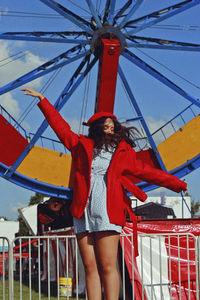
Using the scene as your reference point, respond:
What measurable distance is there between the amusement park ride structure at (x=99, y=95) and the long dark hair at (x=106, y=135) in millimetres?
6073

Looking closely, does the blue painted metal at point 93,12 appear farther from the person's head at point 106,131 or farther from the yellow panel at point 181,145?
the person's head at point 106,131

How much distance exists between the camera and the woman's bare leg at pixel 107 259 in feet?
11.2

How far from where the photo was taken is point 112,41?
9.88 meters

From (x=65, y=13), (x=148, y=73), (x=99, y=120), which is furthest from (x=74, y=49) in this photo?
(x=99, y=120)

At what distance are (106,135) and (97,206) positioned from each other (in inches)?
23.9

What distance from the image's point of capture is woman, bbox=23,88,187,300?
346 cm

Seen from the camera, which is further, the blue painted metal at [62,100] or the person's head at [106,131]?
the blue painted metal at [62,100]

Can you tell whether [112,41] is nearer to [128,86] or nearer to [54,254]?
[128,86]

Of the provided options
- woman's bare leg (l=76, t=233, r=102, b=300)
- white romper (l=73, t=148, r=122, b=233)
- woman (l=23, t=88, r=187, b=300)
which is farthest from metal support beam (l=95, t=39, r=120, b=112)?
woman's bare leg (l=76, t=233, r=102, b=300)

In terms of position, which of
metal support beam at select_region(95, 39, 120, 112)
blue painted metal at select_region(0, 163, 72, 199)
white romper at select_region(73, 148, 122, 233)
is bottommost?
white romper at select_region(73, 148, 122, 233)

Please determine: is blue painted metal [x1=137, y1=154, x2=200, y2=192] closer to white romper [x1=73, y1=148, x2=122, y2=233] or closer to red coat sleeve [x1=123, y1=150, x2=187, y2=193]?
red coat sleeve [x1=123, y1=150, x2=187, y2=193]

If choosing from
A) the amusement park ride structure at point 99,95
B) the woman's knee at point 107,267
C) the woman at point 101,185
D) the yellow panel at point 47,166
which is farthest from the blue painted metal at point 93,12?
the woman's knee at point 107,267

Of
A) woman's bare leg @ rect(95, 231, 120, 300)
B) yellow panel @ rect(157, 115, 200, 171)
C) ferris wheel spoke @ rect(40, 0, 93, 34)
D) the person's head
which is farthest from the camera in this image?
yellow panel @ rect(157, 115, 200, 171)

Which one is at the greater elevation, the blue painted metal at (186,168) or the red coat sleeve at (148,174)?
the blue painted metal at (186,168)
